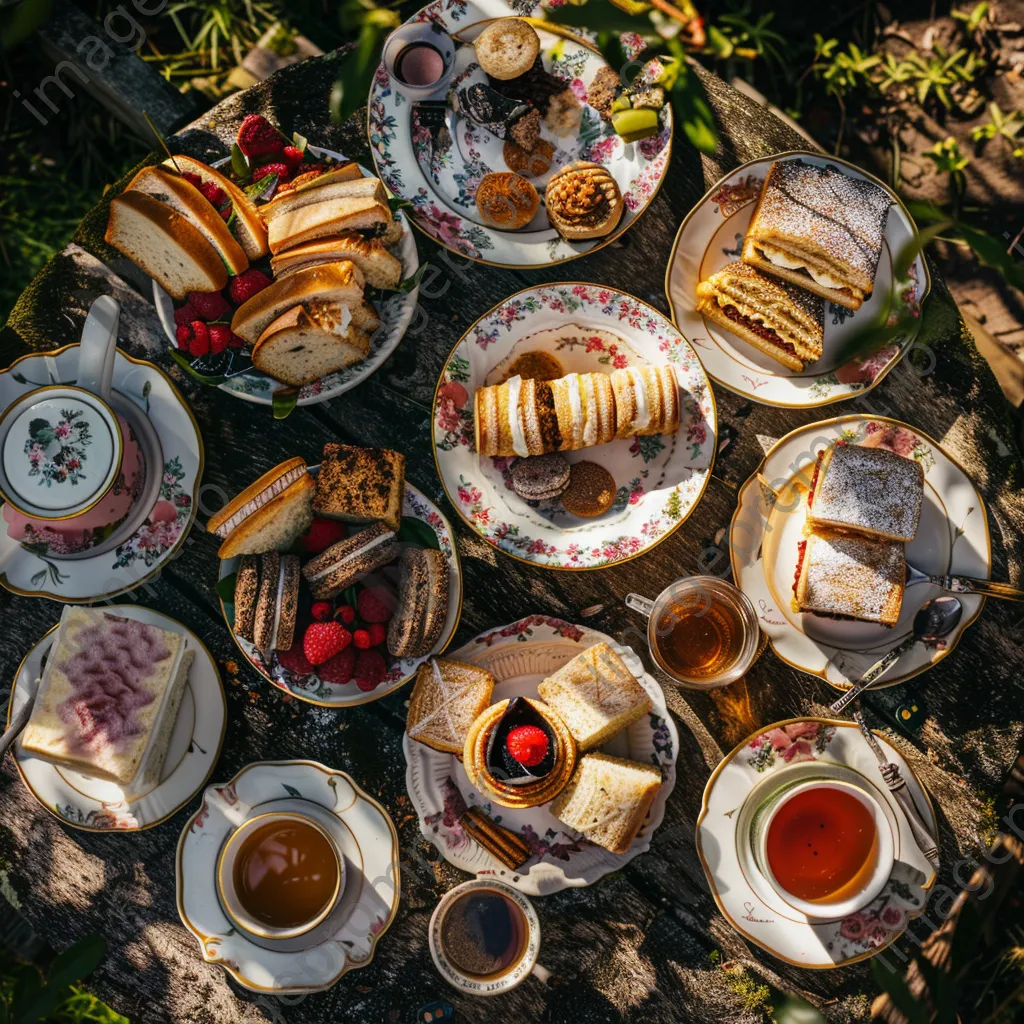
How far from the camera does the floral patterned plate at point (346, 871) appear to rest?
2.63 m

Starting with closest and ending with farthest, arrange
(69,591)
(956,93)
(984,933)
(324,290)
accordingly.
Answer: (324,290), (69,591), (984,933), (956,93)

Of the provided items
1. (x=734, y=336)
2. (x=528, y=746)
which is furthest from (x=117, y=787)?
(x=734, y=336)

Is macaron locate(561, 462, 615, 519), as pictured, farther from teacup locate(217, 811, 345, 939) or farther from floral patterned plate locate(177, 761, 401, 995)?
teacup locate(217, 811, 345, 939)

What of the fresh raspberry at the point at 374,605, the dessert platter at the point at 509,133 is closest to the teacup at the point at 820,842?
the fresh raspberry at the point at 374,605

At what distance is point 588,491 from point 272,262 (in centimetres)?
118

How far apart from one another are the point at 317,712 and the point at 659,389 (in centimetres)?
146

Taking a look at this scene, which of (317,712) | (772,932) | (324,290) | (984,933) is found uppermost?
(324,290)

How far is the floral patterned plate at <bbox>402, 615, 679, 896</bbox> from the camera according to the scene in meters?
2.68

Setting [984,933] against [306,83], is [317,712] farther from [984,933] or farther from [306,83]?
[984,933]

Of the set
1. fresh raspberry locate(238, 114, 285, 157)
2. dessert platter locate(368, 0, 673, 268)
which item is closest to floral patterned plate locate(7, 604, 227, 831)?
fresh raspberry locate(238, 114, 285, 157)

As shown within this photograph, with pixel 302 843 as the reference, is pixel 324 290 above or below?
above

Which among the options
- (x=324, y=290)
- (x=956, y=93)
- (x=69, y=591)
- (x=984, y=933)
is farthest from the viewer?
(x=956, y=93)

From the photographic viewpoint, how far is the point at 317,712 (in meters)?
2.79

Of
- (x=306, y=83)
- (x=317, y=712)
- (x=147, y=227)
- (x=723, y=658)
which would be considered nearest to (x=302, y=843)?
(x=317, y=712)
